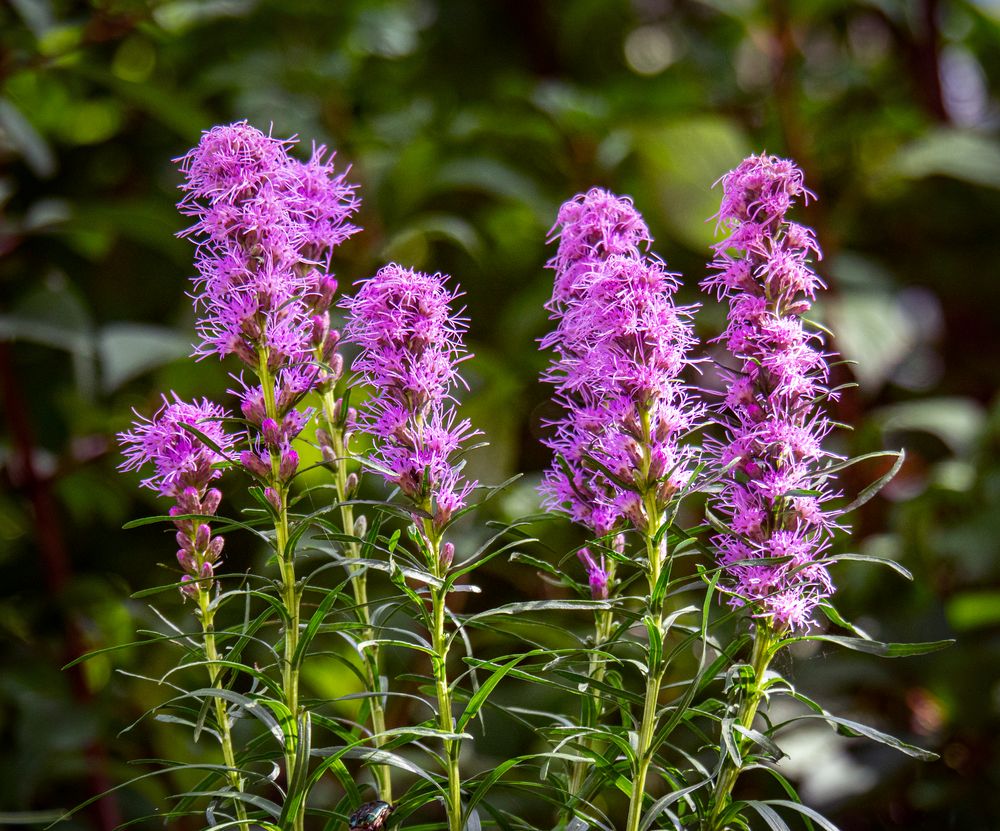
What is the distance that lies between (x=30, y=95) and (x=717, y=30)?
4.08ft

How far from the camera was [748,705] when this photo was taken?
0.42 meters

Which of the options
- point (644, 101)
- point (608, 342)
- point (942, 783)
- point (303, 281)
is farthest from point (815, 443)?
point (644, 101)

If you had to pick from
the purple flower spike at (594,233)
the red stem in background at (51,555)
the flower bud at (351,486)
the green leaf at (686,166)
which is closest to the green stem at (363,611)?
the flower bud at (351,486)

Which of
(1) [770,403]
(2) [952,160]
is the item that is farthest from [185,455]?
(2) [952,160]

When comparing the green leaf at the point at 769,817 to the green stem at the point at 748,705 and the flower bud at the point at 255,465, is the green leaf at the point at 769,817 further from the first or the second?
the flower bud at the point at 255,465

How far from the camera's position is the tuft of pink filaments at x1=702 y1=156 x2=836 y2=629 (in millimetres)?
400

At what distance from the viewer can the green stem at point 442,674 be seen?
1.28ft

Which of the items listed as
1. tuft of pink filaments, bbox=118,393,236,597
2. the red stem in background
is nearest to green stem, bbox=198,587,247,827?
tuft of pink filaments, bbox=118,393,236,597

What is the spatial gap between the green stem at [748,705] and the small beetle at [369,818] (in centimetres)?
12

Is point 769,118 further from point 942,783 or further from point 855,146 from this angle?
point 942,783

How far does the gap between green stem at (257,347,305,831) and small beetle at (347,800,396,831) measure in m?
0.03

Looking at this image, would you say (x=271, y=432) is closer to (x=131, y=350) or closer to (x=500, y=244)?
(x=131, y=350)

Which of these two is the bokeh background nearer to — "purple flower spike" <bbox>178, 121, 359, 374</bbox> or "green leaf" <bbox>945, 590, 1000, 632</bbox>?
"green leaf" <bbox>945, 590, 1000, 632</bbox>

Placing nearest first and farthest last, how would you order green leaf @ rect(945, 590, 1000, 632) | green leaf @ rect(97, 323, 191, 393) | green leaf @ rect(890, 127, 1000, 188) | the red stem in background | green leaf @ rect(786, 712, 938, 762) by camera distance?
green leaf @ rect(786, 712, 938, 762) < green leaf @ rect(97, 323, 191, 393) < the red stem in background < green leaf @ rect(945, 590, 1000, 632) < green leaf @ rect(890, 127, 1000, 188)
